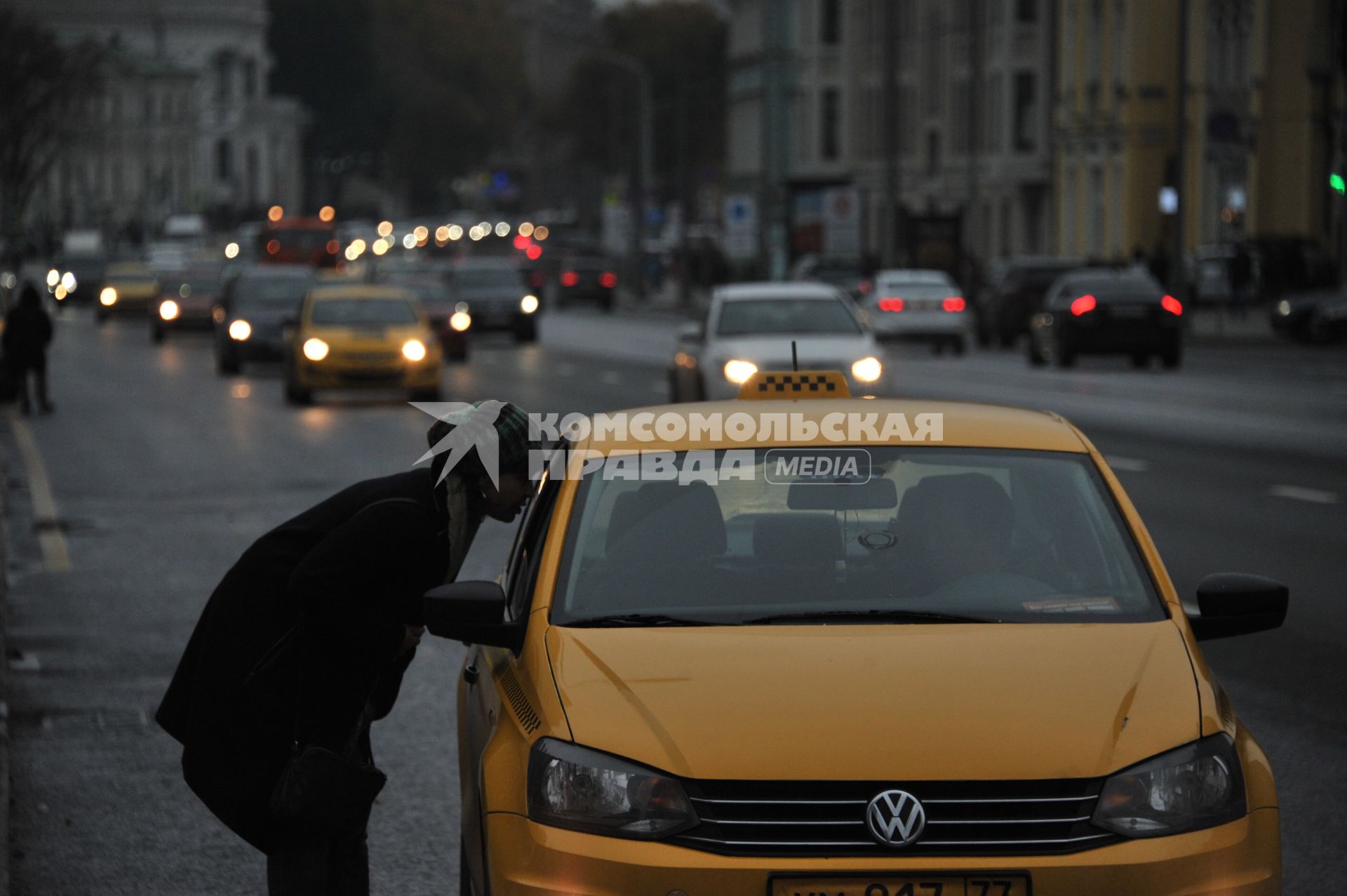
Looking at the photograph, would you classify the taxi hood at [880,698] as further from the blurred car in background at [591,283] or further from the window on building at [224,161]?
the window on building at [224,161]

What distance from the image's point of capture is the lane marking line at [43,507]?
14.6m

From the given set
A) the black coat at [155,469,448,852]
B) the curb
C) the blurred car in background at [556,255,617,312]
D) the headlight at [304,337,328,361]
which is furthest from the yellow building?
the black coat at [155,469,448,852]

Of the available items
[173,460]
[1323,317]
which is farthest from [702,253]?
[173,460]

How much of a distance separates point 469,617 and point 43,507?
521 inches

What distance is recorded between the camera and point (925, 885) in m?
4.31

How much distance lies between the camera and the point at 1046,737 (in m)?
4.48

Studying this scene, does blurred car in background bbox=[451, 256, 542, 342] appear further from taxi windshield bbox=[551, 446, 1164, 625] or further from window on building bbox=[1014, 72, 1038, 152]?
taxi windshield bbox=[551, 446, 1164, 625]

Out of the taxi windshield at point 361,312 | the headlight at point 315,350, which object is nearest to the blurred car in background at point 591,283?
the taxi windshield at point 361,312

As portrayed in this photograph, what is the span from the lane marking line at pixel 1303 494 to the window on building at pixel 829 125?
70.3 metres

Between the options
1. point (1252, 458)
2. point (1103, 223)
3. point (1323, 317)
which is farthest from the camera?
point (1103, 223)

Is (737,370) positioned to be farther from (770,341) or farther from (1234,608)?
(1234,608)

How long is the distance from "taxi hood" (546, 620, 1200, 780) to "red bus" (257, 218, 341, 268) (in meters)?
78.6

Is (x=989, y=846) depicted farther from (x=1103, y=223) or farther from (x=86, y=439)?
(x=1103, y=223)

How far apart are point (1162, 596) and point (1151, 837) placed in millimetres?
899
